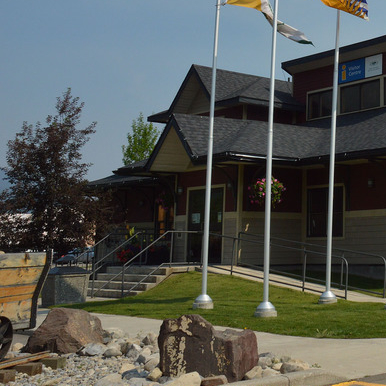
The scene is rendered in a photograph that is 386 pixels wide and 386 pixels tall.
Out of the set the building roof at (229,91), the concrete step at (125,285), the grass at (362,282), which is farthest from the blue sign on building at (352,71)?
the concrete step at (125,285)

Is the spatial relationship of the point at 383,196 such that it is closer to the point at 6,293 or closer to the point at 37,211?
the point at 37,211

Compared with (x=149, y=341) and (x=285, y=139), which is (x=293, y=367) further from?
(x=285, y=139)

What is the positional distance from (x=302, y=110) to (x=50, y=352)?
1798 cm

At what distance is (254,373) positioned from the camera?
7863mm

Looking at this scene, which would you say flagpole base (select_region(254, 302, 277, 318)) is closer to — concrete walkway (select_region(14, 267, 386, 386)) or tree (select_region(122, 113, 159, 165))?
concrete walkway (select_region(14, 267, 386, 386))

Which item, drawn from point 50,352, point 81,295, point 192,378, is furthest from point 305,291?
point 192,378

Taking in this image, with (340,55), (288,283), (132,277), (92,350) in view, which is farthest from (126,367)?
(340,55)

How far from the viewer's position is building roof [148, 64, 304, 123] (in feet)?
81.4

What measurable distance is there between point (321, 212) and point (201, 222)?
157 inches

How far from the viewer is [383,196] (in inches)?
793

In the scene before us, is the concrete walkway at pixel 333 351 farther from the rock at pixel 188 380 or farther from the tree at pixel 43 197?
the tree at pixel 43 197

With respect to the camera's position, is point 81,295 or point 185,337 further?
point 81,295

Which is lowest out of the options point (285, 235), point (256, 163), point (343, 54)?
point (285, 235)

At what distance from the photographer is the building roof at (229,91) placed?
24.8 meters
